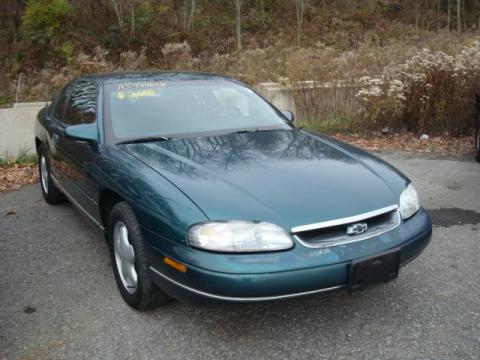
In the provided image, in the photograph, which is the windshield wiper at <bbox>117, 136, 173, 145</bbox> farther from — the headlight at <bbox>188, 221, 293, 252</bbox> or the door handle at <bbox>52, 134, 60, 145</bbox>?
the door handle at <bbox>52, 134, 60, 145</bbox>

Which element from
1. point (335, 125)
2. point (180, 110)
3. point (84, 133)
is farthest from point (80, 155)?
point (335, 125)

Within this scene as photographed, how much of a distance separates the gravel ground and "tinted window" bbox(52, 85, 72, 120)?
1441 millimetres

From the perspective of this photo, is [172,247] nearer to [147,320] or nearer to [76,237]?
[147,320]

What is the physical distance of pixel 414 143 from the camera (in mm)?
7957

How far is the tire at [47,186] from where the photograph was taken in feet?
16.8

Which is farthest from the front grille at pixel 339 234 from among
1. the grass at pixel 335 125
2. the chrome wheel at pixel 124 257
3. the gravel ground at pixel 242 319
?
the grass at pixel 335 125

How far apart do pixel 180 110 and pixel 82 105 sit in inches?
37.6

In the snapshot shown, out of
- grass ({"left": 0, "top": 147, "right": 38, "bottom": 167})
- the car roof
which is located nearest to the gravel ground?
the car roof

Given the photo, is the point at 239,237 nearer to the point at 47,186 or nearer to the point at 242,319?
the point at 242,319

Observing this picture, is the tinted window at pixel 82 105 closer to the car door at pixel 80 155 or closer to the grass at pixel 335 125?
the car door at pixel 80 155

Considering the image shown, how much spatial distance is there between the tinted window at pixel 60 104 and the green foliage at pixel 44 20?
1272 centimetres

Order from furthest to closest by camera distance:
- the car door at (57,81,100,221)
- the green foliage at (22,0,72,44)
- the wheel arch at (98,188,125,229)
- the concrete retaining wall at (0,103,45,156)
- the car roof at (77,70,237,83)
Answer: the green foliage at (22,0,72,44), the concrete retaining wall at (0,103,45,156), the car roof at (77,70,237,83), the car door at (57,81,100,221), the wheel arch at (98,188,125,229)

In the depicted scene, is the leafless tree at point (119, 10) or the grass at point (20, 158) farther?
the leafless tree at point (119, 10)

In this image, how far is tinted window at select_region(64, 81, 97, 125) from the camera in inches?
152
